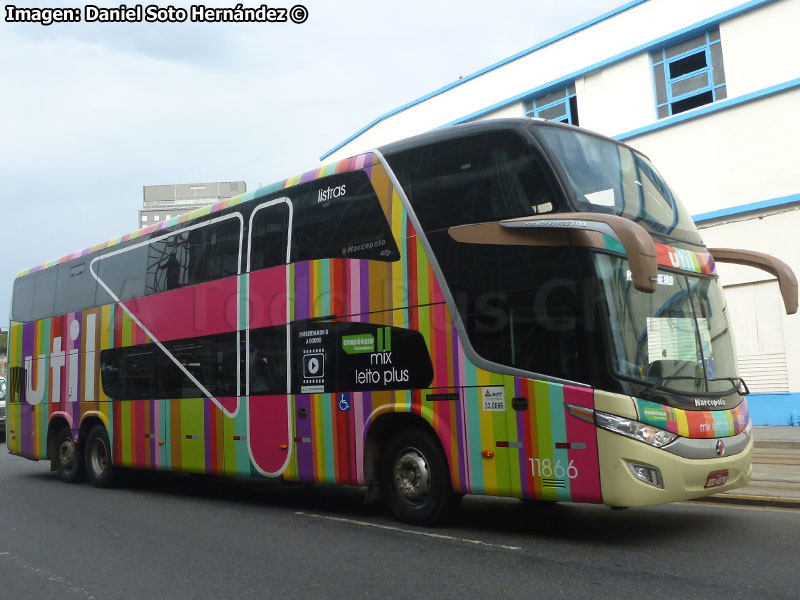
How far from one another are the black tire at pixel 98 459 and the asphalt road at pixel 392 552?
270 cm

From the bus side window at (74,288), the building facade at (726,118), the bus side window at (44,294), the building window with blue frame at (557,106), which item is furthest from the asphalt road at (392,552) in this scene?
the building window with blue frame at (557,106)

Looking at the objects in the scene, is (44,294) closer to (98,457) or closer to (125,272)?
(125,272)

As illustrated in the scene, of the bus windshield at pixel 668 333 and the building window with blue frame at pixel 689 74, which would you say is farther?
the building window with blue frame at pixel 689 74

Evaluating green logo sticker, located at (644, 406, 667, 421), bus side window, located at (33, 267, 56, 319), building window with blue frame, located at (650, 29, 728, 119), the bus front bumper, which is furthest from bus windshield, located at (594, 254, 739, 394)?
building window with blue frame, located at (650, 29, 728, 119)

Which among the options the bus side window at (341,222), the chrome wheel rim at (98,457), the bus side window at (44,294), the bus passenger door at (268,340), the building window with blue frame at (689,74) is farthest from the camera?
the building window with blue frame at (689,74)

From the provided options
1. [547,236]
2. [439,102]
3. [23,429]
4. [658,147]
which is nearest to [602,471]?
[547,236]

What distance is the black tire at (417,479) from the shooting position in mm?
7926

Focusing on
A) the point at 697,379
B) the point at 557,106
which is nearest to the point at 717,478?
the point at 697,379

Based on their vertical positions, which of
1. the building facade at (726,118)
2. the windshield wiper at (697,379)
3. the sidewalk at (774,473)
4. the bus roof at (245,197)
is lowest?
the sidewalk at (774,473)

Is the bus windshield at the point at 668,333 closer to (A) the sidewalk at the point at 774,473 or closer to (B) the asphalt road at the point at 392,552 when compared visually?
(B) the asphalt road at the point at 392,552

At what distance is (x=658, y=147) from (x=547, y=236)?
45.6 feet

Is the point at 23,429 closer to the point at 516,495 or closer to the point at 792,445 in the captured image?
the point at 516,495

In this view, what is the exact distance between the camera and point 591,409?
265 inches

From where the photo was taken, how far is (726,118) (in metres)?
18.4
